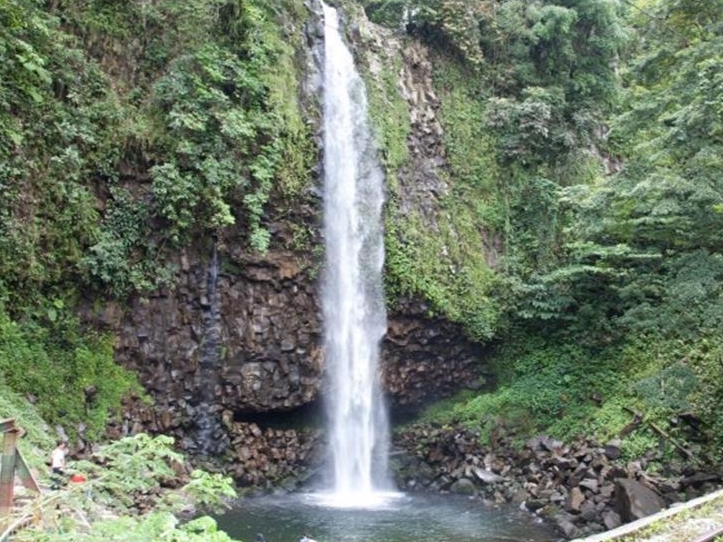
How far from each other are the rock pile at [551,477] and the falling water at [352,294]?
104cm

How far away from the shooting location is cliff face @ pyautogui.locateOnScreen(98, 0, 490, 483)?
13672 mm

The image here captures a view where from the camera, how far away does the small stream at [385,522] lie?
36.1 ft

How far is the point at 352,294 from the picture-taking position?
52.6ft

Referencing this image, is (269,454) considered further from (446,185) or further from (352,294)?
(446,185)

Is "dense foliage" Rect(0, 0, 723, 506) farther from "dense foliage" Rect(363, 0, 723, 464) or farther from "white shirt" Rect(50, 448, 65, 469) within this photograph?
"white shirt" Rect(50, 448, 65, 469)

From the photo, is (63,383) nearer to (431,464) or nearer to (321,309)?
(321,309)

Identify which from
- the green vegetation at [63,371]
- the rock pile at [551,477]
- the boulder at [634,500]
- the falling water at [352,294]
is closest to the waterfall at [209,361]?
the green vegetation at [63,371]

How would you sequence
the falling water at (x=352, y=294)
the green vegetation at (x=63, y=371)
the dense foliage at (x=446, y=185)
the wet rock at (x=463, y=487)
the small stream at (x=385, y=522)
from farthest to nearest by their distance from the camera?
the falling water at (x=352, y=294), the wet rock at (x=463, y=487), the dense foliage at (x=446, y=185), the green vegetation at (x=63, y=371), the small stream at (x=385, y=522)

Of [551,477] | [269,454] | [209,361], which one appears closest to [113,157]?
[209,361]

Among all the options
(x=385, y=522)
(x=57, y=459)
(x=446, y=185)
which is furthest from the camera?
(x=446, y=185)

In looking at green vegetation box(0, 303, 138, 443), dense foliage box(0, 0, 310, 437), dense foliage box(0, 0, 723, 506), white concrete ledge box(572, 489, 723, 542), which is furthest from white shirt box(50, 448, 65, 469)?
Answer: white concrete ledge box(572, 489, 723, 542)

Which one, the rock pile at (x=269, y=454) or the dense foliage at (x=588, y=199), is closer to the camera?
the dense foliage at (x=588, y=199)

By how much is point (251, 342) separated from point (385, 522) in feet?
15.8

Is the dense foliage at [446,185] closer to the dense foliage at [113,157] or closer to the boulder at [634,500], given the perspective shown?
the dense foliage at [113,157]
